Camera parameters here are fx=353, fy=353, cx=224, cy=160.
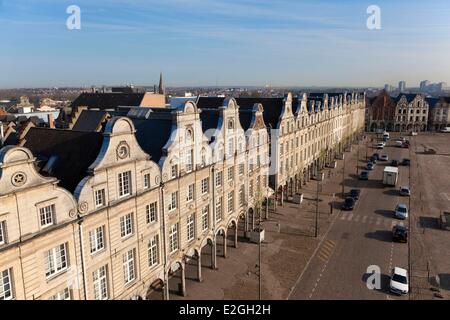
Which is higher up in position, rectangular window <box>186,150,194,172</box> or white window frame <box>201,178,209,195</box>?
rectangular window <box>186,150,194,172</box>

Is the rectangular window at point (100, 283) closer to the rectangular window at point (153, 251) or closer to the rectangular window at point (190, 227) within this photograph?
the rectangular window at point (153, 251)

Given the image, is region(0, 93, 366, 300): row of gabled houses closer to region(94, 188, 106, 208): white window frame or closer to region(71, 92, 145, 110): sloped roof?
region(94, 188, 106, 208): white window frame

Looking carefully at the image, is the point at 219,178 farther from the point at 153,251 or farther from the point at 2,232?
the point at 2,232

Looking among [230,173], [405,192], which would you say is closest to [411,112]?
[405,192]

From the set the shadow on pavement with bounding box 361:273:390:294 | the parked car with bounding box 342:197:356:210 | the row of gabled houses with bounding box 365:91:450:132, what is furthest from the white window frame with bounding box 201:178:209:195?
the row of gabled houses with bounding box 365:91:450:132

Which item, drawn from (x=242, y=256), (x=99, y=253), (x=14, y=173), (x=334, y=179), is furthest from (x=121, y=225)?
(x=334, y=179)

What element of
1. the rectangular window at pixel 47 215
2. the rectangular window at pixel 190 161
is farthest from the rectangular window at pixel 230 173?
the rectangular window at pixel 47 215

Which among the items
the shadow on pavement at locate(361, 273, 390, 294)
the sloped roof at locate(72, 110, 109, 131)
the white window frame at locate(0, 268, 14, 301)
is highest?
the sloped roof at locate(72, 110, 109, 131)
